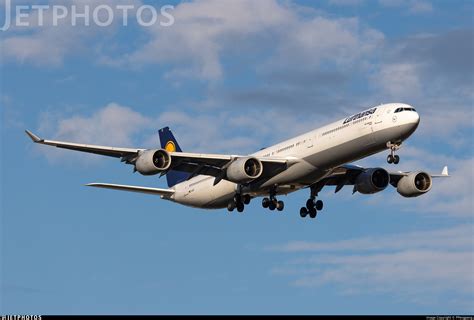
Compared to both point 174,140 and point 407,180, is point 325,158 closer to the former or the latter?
point 407,180

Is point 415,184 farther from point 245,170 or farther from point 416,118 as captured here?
point 245,170

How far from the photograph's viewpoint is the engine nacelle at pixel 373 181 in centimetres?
8125

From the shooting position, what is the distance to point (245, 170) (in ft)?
251

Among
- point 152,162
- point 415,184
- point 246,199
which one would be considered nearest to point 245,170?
point 246,199

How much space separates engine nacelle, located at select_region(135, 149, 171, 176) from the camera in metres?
74.2

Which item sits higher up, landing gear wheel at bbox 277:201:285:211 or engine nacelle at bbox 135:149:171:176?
engine nacelle at bbox 135:149:171:176

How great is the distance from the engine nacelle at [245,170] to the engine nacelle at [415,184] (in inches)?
500

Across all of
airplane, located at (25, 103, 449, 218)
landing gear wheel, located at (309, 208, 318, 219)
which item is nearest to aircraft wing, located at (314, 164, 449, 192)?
airplane, located at (25, 103, 449, 218)

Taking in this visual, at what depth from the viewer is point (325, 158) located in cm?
7431

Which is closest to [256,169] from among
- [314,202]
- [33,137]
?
[314,202]

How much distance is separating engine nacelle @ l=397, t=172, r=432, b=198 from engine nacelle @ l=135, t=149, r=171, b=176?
733 inches

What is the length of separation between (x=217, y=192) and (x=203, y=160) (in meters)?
5.38

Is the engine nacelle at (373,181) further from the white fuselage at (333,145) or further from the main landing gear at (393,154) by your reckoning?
the main landing gear at (393,154)

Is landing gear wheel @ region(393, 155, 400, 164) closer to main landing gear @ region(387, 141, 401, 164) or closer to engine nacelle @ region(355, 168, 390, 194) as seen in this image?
main landing gear @ region(387, 141, 401, 164)
